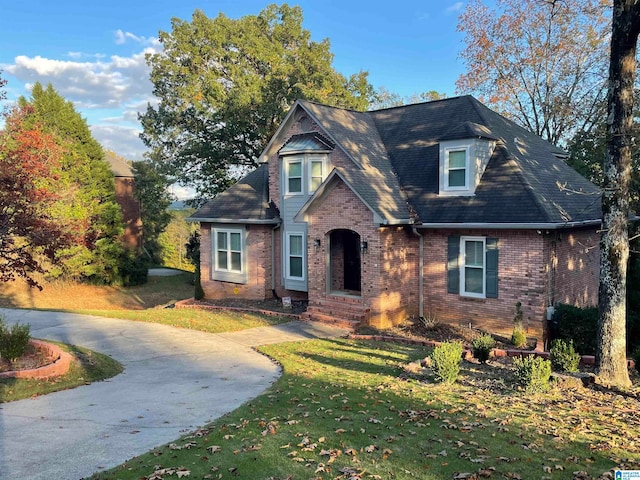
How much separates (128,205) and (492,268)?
111ft

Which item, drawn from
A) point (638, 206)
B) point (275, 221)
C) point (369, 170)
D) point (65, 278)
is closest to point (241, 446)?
point (369, 170)

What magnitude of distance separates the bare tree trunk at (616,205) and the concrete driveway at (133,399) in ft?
22.0

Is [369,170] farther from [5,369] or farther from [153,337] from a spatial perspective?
[5,369]

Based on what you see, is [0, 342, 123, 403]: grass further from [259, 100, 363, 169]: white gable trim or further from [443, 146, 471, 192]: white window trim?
[443, 146, 471, 192]: white window trim

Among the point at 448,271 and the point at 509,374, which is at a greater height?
the point at 448,271

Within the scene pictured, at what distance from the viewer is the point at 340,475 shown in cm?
539

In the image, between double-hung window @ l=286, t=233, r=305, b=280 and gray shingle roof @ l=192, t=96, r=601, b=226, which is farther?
double-hung window @ l=286, t=233, r=305, b=280

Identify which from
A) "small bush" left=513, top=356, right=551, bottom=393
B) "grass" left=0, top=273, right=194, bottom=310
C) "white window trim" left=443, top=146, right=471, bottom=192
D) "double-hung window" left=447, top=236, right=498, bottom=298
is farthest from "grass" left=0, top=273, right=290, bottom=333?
"small bush" left=513, top=356, right=551, bottom=393

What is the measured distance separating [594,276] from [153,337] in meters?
15.8

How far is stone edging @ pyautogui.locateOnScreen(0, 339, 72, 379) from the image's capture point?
9664 mm

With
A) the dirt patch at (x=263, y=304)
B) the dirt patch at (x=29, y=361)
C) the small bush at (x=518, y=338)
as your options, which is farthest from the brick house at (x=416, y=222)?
the dirt patch at (x=29, y=361)

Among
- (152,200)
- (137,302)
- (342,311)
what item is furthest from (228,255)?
(152,200)

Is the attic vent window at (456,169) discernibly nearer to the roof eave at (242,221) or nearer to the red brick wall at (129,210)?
the roof eave at (242,221)

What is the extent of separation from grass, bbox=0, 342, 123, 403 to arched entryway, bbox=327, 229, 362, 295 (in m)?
9.49
